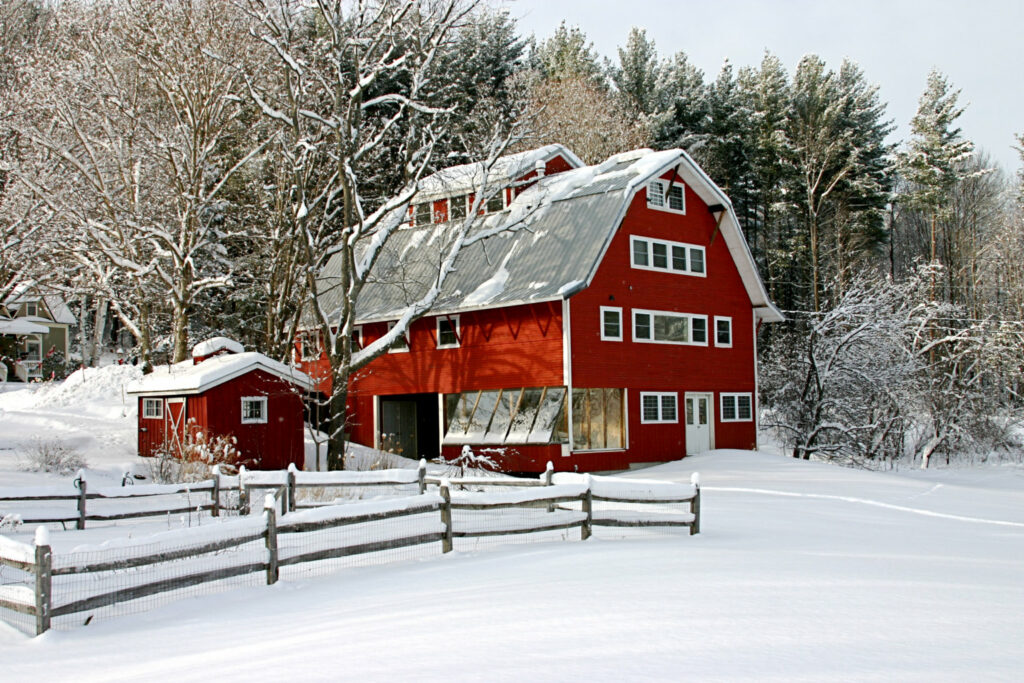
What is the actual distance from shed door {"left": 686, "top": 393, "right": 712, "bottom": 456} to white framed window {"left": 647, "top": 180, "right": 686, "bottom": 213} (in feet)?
19.7

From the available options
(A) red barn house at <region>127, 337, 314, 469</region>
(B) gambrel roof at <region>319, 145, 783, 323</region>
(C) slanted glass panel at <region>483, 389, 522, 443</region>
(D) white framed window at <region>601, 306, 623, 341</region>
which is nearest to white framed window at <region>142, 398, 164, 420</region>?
(A) red barn house at <region>127, 337, 314, 469</region>

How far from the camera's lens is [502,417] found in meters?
27.4

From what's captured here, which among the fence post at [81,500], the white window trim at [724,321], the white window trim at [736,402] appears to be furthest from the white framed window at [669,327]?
the fence post at [81,500]

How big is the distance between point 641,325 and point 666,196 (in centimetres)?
429

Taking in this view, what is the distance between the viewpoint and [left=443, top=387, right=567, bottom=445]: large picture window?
26.0 metres

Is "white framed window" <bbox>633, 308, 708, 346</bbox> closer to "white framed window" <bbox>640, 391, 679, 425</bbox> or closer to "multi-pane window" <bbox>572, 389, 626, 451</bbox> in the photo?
"white framed window" <bbox>640, 391, 679, 425</bbox>

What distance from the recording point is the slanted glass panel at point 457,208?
33.7 meters

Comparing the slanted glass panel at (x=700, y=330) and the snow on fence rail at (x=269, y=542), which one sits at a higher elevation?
the slanted glass panel at (x=700, y=330)

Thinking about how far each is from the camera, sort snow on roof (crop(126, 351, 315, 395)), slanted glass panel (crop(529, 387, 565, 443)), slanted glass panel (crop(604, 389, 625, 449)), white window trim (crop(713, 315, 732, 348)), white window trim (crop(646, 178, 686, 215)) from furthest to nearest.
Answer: white window trim (crop(713, 315, 732, 348))
white window trim (crop(646, 178, 686, 215))
slanted glass panel (crop(604, 389, 625, 449))
slanted glass panel (crop(529, 387, 565, 443))
snow on roof (crop(126, 351, 315, 395))

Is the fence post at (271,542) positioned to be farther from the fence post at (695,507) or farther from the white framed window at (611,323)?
the white framed window at (611,323)

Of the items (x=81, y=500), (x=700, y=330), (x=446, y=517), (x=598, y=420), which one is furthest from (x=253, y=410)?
(x=446, y=517)

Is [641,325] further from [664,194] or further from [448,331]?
[448,331]

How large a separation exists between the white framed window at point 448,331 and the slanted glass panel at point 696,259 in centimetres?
781

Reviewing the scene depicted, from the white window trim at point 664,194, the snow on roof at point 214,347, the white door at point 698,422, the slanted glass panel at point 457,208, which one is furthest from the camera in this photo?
the slanted glass panel at point 457,208
